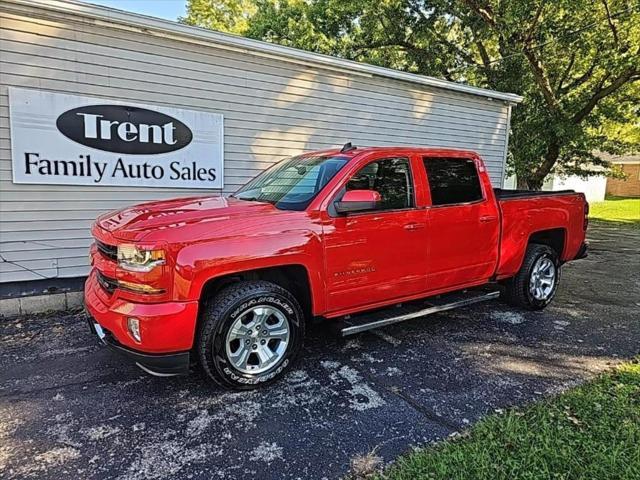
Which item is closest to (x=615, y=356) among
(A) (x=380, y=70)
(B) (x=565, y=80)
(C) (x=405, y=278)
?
(C) (x=405, y=278)

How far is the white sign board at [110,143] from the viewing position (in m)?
5.04

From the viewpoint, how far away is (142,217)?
11.0 ft

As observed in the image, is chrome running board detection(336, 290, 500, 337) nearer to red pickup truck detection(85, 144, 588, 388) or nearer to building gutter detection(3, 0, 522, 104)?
red pickup truck detection(85, 144, 588, 388)

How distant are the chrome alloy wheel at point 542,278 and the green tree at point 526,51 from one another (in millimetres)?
7940

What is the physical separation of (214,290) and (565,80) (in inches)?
577

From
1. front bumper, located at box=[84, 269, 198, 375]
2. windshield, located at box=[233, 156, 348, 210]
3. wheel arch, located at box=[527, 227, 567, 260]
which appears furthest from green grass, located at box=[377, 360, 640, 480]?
wheel arch, located at box=[527, 227, 567, 260]

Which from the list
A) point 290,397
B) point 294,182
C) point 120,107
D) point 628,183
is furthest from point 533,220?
point 628,183

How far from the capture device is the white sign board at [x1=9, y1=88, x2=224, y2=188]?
5.04 m

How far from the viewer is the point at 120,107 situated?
5520 mm

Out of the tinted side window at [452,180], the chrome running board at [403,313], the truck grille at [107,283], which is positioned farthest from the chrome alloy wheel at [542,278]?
the truck grille at [107,283]

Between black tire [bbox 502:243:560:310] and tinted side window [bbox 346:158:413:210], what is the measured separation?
2.07 meters

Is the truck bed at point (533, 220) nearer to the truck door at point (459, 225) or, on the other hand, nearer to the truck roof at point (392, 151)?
the truck door at point (459, 225)

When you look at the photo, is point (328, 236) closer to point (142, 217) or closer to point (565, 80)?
point (142, 217)

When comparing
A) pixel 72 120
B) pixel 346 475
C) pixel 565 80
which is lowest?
pixel 346 475
